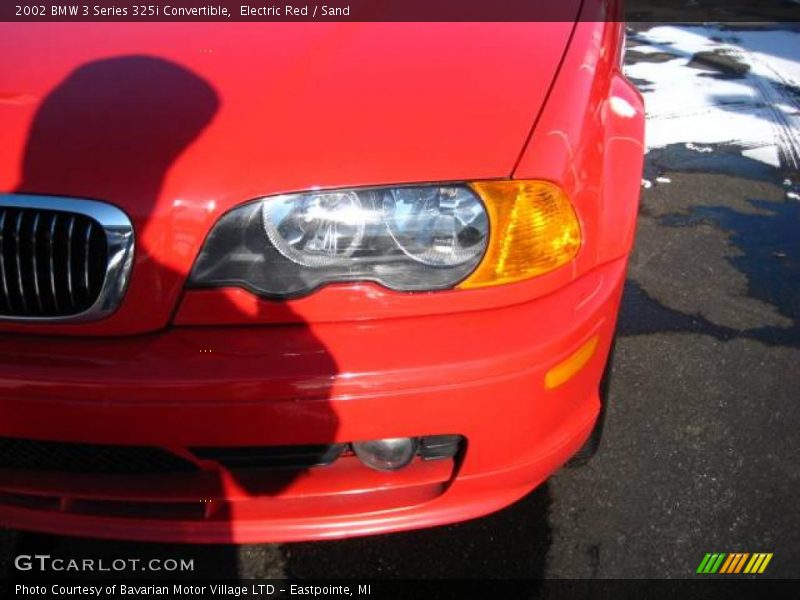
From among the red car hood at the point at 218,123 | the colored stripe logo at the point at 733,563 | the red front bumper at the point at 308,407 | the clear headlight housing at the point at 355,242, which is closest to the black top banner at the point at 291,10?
the red car hood at the point at 218,123

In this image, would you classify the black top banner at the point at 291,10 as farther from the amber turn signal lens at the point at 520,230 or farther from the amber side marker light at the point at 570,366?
the amber side marker light at the point at 570,366

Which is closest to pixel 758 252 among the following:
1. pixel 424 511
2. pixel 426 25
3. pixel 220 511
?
pixel 426 25

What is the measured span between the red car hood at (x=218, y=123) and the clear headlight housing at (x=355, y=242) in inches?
1.8

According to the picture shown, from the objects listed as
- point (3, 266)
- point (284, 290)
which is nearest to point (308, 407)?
point (284, 290)

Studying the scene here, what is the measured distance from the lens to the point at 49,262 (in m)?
1.54

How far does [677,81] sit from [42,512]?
5.86 meters

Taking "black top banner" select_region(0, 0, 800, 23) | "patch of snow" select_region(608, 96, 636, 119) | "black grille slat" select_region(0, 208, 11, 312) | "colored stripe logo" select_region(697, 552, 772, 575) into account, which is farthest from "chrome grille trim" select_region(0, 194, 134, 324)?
"colored stripe logo" select_region(697, 552, 772, 575)

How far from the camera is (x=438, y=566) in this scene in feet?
6.72

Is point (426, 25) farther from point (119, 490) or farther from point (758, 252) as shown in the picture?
point (758, 252)

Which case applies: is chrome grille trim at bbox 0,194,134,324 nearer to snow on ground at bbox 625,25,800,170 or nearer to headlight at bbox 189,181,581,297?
headlight at bbox 189,181,581,297

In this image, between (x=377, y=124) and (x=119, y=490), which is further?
(x=119, y=490)

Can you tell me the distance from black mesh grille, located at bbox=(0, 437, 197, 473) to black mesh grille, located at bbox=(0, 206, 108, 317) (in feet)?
1.03

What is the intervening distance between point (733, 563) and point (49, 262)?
6.10 ft

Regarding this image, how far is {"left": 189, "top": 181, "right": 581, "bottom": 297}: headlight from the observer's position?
1.53m
